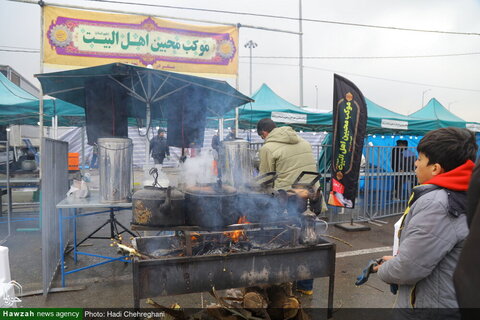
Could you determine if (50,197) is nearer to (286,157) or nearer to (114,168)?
(114,168)

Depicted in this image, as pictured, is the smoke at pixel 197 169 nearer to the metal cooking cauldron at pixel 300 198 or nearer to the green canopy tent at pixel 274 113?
the metal cooking cauldron at pixel 300 198

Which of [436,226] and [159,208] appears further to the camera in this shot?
[159,208]

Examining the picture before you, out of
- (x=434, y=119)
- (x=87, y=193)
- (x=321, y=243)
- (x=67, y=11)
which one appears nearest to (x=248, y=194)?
(x=321, y=243)

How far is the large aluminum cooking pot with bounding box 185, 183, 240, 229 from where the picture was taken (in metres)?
2.54

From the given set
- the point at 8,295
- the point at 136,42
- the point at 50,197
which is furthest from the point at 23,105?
the point at 8,295

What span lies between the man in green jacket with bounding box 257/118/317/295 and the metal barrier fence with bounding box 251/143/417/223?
3367 mm

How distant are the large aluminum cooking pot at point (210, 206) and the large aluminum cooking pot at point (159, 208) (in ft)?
0.25

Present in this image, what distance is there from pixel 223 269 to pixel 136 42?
17.9ft

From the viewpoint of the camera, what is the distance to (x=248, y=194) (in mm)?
2750

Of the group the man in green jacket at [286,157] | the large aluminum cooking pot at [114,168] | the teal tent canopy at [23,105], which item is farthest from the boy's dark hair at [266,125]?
the teal tent canopy at [23,105]

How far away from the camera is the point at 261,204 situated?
2783mm

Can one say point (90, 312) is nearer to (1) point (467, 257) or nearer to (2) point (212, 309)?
(2) point (212, 309)

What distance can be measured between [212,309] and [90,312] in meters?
1.48

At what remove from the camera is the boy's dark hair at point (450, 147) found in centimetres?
161
